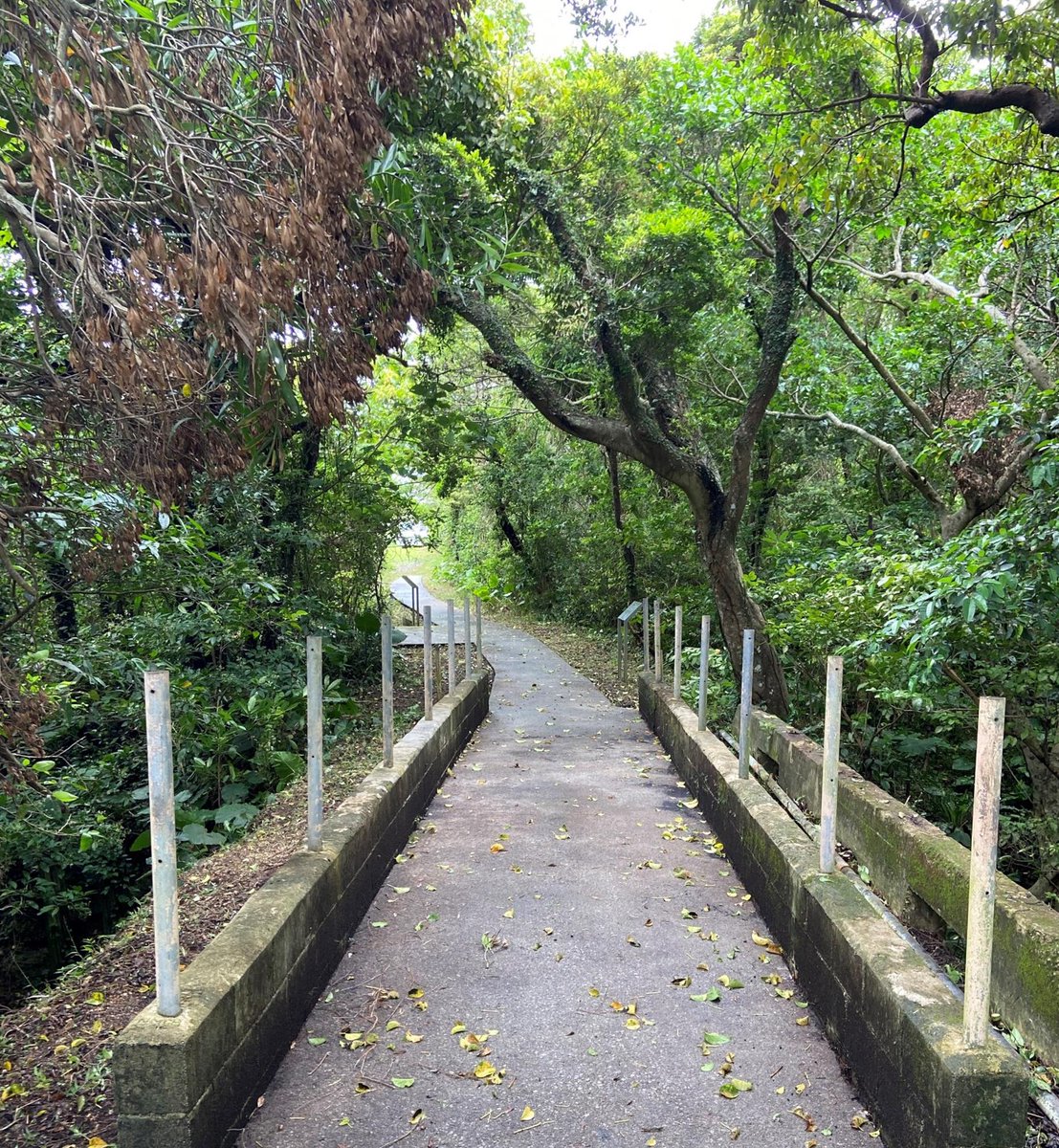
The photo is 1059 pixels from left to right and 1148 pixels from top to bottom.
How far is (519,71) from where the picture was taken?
12.4m

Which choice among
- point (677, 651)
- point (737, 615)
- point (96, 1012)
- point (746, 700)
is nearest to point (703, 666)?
point (746, 700)

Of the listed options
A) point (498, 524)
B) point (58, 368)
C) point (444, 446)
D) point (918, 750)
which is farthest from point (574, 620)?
point (58, 368)

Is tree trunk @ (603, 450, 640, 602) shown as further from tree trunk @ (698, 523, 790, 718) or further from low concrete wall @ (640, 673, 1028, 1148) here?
low concrete wall @ (640, 673, 1028, 1148)

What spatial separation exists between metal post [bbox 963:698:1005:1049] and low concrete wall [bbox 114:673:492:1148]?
7.22 feet

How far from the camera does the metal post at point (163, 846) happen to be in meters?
2.53

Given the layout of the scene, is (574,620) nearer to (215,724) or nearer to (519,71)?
(519,71)

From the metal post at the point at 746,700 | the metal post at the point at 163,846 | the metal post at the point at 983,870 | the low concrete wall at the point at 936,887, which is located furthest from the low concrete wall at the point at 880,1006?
the metal post at the point at 163,846

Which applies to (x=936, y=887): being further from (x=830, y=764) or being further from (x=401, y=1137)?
(x=401, y=1137)

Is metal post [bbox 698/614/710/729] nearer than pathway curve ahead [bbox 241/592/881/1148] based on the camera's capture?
No

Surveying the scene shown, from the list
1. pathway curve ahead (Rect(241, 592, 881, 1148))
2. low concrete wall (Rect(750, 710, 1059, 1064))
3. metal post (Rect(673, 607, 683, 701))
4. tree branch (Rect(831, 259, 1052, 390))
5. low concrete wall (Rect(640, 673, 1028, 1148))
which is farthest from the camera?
metal post (Rect(673, 607, 683, 701))

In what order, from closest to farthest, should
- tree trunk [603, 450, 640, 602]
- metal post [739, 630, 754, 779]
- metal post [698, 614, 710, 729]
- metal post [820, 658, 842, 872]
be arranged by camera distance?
metal post [820, 658, 842, 872] < metal post [739, 630, 754, 779] < metal post [698, 614, 710, 729] < tree trunk [603, 450, 640, 602]

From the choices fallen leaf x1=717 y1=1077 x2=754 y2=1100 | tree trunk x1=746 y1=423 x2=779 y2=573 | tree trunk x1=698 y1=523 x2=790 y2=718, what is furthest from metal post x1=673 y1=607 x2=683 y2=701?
tree trunk x1=746 y1=423 x2=779 y2=573

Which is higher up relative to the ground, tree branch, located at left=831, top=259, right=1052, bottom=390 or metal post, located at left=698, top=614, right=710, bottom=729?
tree branch, located at left=831, top=259, right=1052, bottom=390

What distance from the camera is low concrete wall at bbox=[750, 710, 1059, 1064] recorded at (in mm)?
3439
